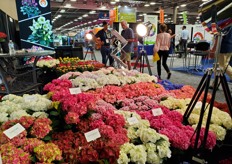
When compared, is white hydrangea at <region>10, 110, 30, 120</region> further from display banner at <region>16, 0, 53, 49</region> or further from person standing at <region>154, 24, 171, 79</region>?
display banner at <region>16, 0, 53, 49</region>

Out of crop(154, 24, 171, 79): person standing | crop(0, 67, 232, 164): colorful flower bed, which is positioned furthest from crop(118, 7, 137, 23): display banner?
crop(0, 67, 232, 164): colorful flower bed

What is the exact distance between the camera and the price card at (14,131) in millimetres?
1128

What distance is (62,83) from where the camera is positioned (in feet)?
6.65

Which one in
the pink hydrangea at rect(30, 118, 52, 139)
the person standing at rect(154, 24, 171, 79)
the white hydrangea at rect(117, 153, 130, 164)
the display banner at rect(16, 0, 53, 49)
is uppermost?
the display banner at rect(16, 0, 53, 49)

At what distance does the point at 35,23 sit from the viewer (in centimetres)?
622

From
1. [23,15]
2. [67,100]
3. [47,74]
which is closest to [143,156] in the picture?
[67,100]

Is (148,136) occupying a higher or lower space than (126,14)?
lower

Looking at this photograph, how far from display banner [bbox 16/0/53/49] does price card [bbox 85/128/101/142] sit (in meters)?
5.80

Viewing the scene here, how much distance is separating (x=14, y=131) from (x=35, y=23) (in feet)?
19.1

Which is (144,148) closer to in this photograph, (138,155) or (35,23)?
(138,155)

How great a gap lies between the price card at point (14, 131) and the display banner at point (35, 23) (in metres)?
5.67

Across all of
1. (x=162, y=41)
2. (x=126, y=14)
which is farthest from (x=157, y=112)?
(x=126, y=14)

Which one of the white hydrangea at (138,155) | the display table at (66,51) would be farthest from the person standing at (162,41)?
the white hydrangea at (138,155)

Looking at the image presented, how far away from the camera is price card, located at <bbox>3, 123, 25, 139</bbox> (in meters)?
1.13
